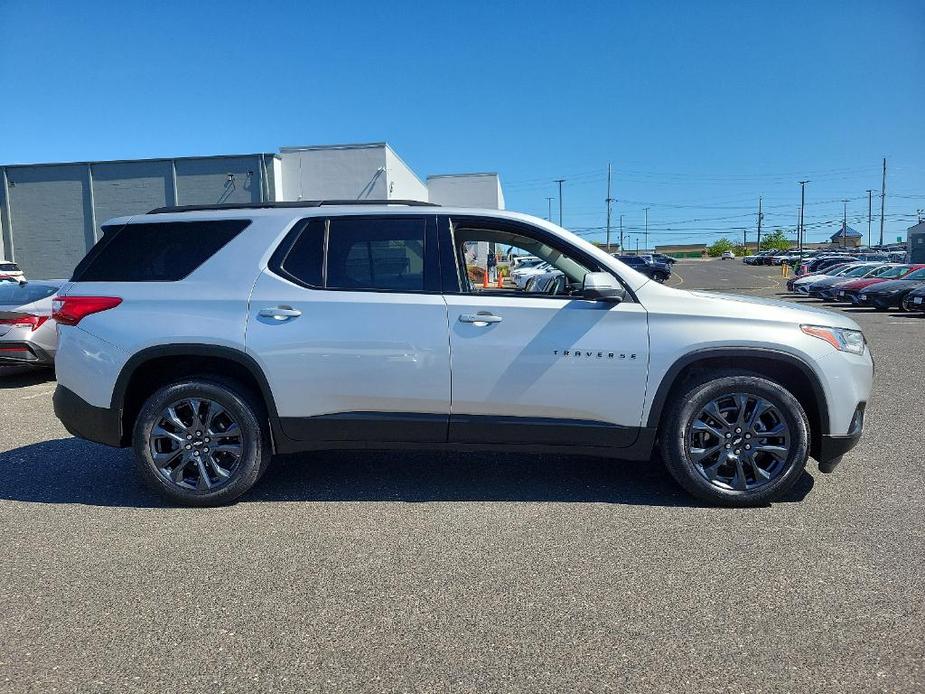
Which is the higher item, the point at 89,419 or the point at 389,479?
the point at 89,419

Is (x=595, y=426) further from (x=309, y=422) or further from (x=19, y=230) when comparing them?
(x=19, y=230)

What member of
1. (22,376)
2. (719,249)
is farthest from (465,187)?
(719,249)

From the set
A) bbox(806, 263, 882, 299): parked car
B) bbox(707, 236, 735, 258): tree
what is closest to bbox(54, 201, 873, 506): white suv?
bbox(806, 263, 882, 299): parked car

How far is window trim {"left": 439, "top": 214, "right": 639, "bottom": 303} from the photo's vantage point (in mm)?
4320

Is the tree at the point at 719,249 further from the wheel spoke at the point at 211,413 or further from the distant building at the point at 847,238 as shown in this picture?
the wheel spoke at the point at 211,413

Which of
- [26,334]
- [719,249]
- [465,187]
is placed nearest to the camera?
[26,334]

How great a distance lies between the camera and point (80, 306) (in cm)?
449

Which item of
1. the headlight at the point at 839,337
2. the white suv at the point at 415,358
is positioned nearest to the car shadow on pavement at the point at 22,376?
the white suv at the point at 415,358

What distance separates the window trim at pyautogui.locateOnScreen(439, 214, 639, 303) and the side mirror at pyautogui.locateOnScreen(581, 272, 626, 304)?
0.27 feet

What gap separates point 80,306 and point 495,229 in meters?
2.69

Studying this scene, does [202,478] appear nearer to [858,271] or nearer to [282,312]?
[282,312]

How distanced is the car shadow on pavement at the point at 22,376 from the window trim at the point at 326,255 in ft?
22.1

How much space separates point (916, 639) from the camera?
111 inches

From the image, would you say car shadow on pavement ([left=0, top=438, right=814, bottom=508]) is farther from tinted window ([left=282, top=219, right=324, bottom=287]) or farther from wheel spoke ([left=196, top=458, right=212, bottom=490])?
tinted window ([left=282, top=219, right=324, bottom=287])
